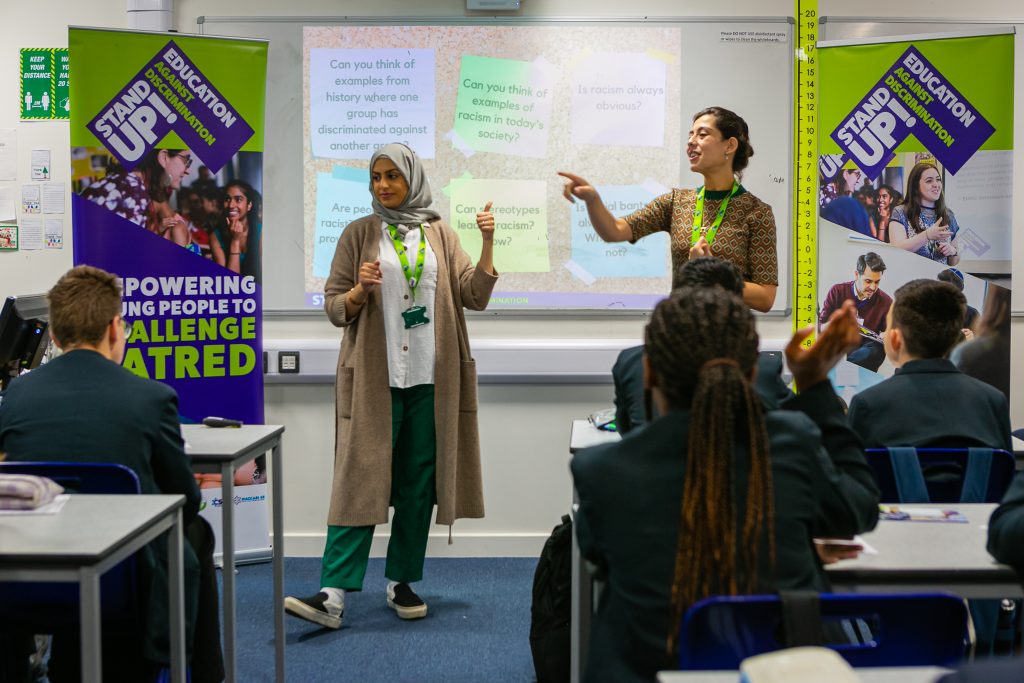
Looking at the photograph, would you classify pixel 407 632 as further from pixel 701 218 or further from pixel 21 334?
pixel 701 218

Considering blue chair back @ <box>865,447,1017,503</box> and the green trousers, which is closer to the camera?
blue chair back @ <box>865,447,1017,503</box>

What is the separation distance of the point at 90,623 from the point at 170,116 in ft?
8.11

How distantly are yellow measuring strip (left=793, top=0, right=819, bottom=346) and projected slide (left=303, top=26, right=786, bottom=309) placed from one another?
35 cm

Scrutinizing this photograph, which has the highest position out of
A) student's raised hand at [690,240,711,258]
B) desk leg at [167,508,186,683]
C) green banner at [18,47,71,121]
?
green banner at [18,47,71,121]

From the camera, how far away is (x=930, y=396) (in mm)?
2500

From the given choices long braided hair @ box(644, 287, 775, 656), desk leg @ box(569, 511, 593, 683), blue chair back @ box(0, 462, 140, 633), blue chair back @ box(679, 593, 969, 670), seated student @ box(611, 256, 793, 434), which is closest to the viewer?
blue chair back @ box(679, 593, 969, 670)

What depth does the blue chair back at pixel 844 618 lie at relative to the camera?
1290 millimetres

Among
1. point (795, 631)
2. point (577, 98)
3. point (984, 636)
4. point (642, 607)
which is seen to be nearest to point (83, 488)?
point (642, 607)

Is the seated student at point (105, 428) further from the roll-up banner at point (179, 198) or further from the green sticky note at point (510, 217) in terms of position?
the green sticky note at point (510, 217)

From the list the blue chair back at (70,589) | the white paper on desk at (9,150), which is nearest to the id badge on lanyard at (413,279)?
the blue chair back at (70,589)

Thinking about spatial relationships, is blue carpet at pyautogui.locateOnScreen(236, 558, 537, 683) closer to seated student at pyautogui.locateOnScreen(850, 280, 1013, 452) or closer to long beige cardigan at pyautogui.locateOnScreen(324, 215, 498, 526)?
long beige cardigan at pyautogui.locateOnScreen(324, 215, 498, 526)

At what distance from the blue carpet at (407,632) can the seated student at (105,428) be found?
0.88m

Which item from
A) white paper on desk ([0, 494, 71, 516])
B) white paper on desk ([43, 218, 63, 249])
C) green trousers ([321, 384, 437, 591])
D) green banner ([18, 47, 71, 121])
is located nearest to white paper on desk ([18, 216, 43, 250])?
white paper on desk ([43, 218, 63, 249])

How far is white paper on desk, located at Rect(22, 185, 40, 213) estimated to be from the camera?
4555mm
